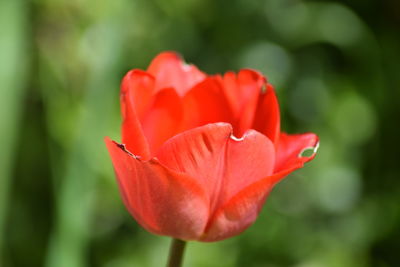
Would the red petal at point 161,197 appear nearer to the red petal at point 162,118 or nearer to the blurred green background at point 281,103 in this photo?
the red petal at point 162,118

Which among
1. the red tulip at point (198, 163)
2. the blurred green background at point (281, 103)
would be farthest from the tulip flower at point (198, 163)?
the blurred green background at point (281, 103)

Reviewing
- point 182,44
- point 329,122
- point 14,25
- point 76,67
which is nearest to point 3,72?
point 14,25

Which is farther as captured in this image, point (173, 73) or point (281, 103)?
point (281, 103)

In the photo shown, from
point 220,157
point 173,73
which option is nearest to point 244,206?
point 220,157

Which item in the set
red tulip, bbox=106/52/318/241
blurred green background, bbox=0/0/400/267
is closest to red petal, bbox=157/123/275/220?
red tulip, bbox=106/52/318/241

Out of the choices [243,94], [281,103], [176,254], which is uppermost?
[243,94]

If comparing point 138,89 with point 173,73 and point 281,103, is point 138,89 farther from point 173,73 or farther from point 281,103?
point 281,103

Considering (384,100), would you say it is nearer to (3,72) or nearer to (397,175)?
(397,175)
